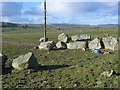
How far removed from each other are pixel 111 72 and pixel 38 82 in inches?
162

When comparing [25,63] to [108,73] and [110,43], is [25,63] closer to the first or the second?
[108,73]

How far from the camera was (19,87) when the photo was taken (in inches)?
659

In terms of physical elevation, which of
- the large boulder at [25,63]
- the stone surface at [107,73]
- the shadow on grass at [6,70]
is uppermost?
the large boulder at [25,63]

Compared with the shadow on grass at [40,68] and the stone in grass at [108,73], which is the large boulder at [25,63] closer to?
the shadow on grass at [40,68]

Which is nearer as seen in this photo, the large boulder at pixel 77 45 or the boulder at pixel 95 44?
the boulder at pixel 95 44

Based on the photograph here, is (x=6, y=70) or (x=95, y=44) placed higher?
(x=95, y=44)

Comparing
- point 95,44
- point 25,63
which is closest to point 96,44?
point 95,44

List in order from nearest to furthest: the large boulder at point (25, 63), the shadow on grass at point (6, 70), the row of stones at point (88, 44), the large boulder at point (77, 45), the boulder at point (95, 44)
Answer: the large boulder at point (25, 63)
the shadow on grass at point (6, 70)
the row of stones at point (88, 44)
the boulder at point (95, 44)
the large boulder at point (77, 45)

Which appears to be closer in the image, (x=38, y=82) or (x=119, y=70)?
(x=38, y=82)

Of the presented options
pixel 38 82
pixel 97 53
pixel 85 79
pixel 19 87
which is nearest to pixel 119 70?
pixel 85 79

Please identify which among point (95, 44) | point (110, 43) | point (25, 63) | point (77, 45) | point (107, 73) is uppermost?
point (110, 43)

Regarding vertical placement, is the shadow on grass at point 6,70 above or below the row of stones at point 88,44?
below

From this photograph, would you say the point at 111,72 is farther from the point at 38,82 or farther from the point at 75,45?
the point at 75,45

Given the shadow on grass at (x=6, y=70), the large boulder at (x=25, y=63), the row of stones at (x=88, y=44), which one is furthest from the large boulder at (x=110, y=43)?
the shadow on grass at (x=6, y=70)
